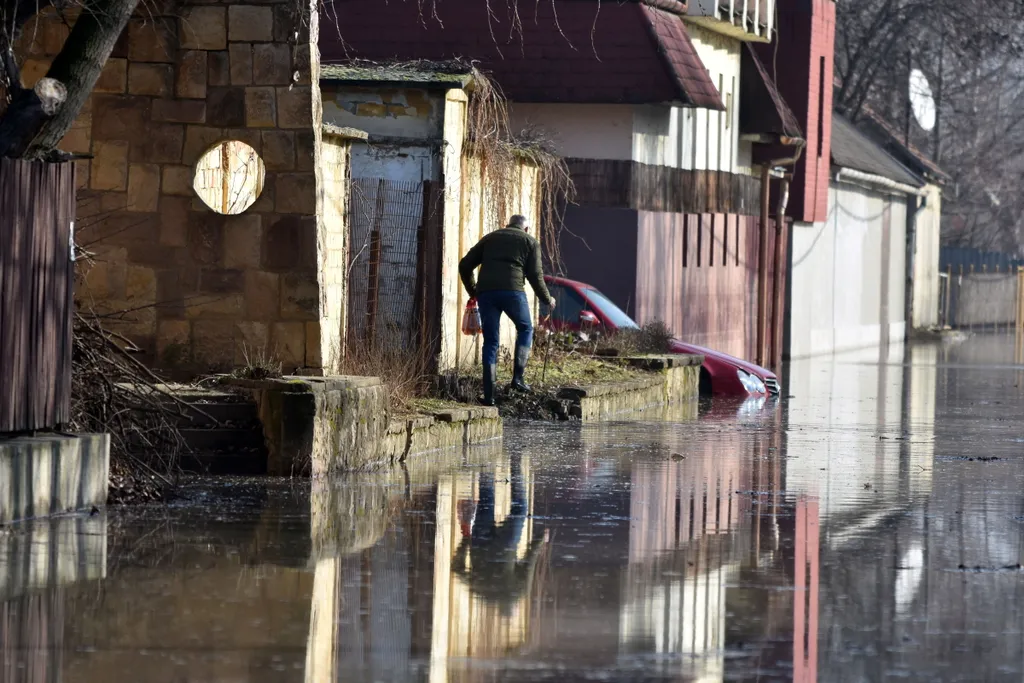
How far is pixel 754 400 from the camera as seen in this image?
2383 centimetres

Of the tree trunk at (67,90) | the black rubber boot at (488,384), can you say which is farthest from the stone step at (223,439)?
the black rubber boot at (488,384)

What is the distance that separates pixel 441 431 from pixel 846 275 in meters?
28.0

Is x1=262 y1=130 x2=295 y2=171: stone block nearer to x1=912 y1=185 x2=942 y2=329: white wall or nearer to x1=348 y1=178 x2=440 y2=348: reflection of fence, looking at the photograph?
x1=348 y1=178 x2=440 y2=348: reflection of fence

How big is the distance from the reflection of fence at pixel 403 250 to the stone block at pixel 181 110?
3755 millimetres

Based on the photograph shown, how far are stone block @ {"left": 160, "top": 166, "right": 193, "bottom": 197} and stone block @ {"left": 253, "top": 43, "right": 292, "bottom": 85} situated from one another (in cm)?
84

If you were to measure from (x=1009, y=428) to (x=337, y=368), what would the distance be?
786cm

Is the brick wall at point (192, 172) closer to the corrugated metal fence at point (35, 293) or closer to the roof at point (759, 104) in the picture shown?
the corrugated metal fence at point (35, 293)

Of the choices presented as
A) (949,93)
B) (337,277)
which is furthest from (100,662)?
(949,93)

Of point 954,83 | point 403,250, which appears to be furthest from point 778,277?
point 954,83

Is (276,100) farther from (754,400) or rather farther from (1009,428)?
(754,400)

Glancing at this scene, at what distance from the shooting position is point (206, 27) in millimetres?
14273

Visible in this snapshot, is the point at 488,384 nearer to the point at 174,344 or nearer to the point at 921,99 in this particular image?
the point at 174,344

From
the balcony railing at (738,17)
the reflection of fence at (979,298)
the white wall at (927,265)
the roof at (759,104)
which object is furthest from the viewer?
the reflection of fence at (979,298)

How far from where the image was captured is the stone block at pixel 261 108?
14.2m
